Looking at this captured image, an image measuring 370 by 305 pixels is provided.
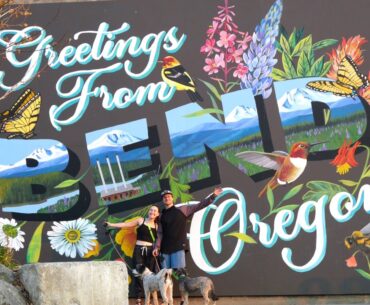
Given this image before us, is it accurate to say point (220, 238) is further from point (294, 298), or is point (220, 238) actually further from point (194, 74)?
point (194, 74)

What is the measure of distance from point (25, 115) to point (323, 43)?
509 centimetres

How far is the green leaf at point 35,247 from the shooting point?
47.1ft

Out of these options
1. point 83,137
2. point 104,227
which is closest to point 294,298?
point 104,227

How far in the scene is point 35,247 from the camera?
47.2ft

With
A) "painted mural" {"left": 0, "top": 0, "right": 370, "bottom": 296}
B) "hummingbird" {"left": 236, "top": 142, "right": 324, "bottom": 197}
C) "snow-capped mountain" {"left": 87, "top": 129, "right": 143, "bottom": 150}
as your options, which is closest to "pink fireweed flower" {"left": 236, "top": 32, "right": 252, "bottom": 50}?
"painted mural" {"left": 0, "top": 0, "right": 370, "bottom": 296}

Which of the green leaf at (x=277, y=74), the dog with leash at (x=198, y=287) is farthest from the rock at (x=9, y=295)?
the green leaf at (x=277, y=74)

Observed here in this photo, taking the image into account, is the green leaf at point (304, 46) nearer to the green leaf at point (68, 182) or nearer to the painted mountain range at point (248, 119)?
the painted mountain range at point (248, 119)

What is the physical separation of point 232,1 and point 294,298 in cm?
491

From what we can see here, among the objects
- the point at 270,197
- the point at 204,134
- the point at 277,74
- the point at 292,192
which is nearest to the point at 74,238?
the point at 204,134

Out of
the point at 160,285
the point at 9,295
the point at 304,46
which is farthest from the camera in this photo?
the point at 304,46

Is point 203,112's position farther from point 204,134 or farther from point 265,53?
point 265,53

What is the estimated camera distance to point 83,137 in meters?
14.5

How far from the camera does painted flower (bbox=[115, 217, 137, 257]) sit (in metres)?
14.2

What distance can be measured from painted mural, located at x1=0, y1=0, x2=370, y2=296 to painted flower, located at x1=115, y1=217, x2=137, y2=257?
2 cm
